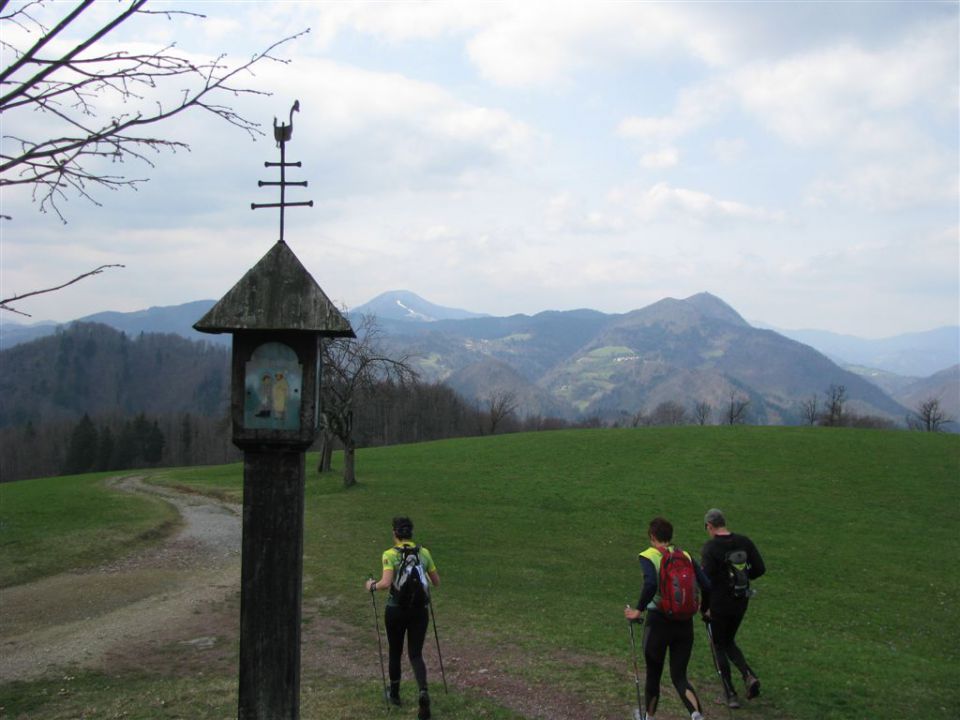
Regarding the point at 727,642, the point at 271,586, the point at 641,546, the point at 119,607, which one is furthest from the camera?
the point at 641,546

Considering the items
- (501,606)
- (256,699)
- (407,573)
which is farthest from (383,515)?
(256,699)

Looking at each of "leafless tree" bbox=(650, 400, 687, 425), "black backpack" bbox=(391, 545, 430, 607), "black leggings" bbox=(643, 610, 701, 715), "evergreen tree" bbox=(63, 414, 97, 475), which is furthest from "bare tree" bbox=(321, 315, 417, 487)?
"leafless tree" bbox=(650, 400, 687, 425)

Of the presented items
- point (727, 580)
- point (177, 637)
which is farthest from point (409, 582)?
point (177, 637)

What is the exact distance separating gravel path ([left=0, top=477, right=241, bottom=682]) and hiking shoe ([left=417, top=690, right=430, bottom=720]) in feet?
20.5

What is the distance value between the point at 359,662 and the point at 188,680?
2655 millimetres

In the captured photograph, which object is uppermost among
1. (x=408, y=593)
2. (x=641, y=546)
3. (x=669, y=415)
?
(x=408, y=593)

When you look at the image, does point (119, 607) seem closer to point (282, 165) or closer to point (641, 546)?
point (282, 165)

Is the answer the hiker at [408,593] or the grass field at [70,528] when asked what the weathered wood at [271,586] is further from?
the grass field at [70,528]

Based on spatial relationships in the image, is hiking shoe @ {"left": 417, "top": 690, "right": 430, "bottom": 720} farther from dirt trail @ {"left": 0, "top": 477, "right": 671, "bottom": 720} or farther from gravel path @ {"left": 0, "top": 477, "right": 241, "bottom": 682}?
gravel path @ {"left": 0, "top": 477, "right": 241, "bottom": 682}

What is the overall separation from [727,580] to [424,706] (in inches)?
167

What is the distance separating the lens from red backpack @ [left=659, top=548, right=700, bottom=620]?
8336mm

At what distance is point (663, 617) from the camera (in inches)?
333

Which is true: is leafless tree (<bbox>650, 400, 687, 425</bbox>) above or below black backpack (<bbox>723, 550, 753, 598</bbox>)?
below

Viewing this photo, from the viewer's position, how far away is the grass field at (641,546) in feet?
38.2
